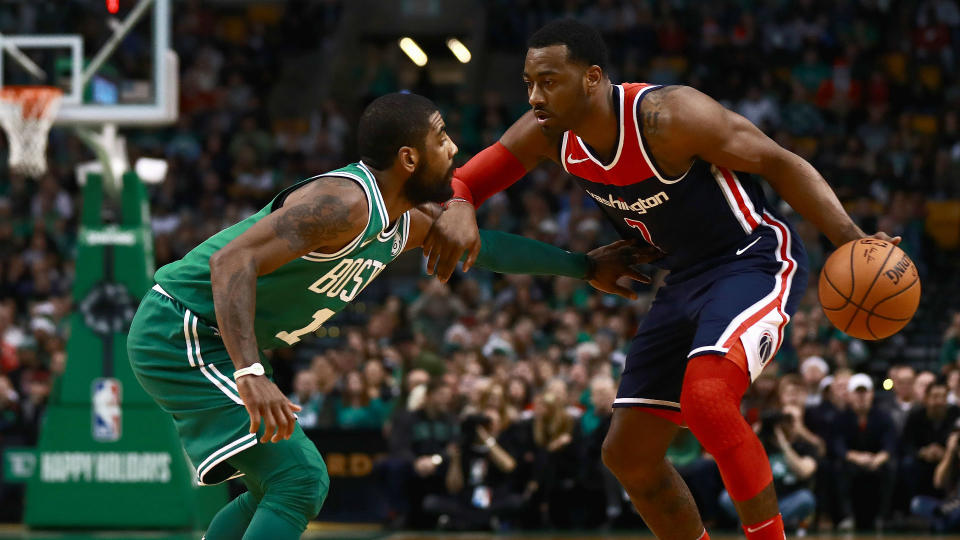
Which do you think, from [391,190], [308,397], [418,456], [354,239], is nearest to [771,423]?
[418,456]

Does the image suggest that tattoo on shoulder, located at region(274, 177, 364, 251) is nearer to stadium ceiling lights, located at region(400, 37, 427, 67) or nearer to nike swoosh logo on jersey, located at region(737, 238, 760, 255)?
nike swoosh logo on jersey, located at region(737, 238, 760, 255)

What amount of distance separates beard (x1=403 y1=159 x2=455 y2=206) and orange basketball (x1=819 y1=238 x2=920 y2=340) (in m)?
1.48

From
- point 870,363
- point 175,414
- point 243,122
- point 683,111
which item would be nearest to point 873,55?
point 870,363

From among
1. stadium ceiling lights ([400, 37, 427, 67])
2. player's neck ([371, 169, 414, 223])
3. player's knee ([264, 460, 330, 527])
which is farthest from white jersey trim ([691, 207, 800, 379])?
stadium ceiling lights ([400, 37, 427, 67])

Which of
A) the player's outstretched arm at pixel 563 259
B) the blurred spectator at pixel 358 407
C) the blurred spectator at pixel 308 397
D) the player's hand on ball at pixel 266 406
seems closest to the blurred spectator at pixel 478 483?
the blurred spectator at pixel 358 407

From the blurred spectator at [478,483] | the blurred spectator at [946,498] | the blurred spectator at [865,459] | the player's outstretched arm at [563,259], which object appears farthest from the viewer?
the blurred spectator at [478,483]

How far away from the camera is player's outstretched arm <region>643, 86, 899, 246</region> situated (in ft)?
15.5

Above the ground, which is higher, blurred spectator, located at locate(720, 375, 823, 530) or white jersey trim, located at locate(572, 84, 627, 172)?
white jersey trim, located at locate(572, 84, 627, 172)

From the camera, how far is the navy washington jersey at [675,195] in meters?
4.88

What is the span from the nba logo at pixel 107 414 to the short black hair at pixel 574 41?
6.62 metres

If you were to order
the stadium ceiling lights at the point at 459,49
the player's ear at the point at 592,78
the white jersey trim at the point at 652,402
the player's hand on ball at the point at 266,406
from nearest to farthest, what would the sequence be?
the player's hand on ball at the point at 266,406 < the player's ear at the point at 592,78 < the white jersey trim at the point at 652,402 < the stadium ceiling lights at the point at 459,49

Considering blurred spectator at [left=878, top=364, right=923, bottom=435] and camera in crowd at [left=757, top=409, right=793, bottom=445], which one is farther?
blurred spectator at [left=878, top=364, right=923, bottom=435]

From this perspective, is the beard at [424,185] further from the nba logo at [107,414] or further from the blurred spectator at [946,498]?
the blurred spectator at [946,498]

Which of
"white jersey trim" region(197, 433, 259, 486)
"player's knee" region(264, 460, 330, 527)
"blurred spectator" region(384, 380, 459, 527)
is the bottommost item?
"blurred spectator" region(384, 380, 459, 527)
